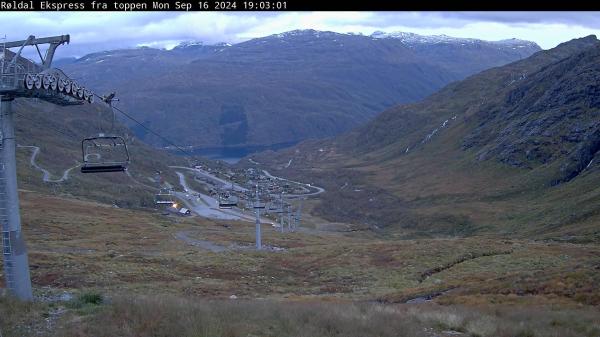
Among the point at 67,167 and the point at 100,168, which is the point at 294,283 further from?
the point at 67,167

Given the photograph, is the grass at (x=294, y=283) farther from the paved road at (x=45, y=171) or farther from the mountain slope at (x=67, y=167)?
the paved road at (x=45, y=171)

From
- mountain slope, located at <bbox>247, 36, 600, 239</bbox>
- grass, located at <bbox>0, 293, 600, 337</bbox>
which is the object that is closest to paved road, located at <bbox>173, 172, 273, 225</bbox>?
mountain slope, located at <bbox>247, 36, 600, 239</bbox>

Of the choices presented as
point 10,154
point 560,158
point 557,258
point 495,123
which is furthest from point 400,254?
point 495,123

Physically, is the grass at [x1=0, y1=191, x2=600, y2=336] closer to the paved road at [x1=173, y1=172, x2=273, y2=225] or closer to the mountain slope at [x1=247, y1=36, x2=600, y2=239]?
the mountain slope at [x1=247, y1=36, x2=600, y2=239]

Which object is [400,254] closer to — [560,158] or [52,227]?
[52,227]

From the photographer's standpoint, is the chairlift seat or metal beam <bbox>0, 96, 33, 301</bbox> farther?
the chairlift seat

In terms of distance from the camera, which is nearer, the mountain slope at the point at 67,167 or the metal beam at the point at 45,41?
the metal beam at the point at 45,41

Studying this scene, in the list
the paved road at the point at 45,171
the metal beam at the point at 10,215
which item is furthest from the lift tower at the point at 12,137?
the paved road at the point at 45,171

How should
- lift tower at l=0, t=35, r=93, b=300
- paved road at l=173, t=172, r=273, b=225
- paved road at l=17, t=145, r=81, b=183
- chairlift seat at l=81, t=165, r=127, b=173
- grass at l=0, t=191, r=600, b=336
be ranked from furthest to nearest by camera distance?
paved road at l=173, t=172, r=273, b=225 → paved road at l=17, t=145, r=81, b=183 → chairlift seat at l=81, t=165, r=127, b=173 → lift tower at l=0, t=35, r=93, b=300 → grass at l=0, t=191, r=600, b=336
